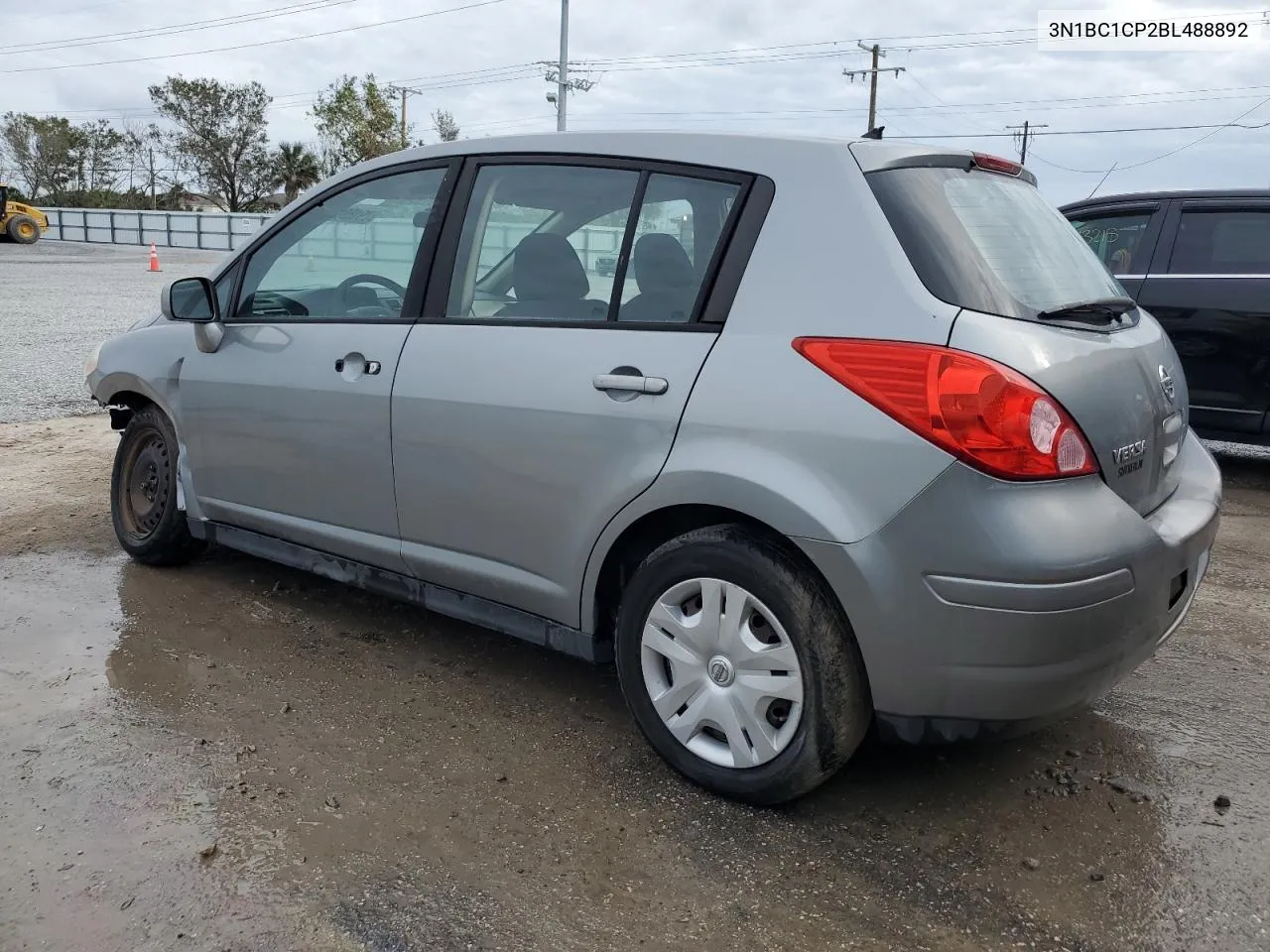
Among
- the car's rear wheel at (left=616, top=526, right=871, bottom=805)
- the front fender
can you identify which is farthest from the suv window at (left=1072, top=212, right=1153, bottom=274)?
the front fender

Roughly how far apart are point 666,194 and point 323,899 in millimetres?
1979

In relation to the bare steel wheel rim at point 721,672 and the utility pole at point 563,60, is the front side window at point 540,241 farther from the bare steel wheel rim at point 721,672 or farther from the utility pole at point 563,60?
the utility pole at point 563,60

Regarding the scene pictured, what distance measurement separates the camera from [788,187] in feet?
9.18

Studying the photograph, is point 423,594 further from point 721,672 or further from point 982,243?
point 982,243

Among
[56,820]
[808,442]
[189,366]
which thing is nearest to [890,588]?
[808,442]

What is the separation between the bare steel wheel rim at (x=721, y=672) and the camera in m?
2.71

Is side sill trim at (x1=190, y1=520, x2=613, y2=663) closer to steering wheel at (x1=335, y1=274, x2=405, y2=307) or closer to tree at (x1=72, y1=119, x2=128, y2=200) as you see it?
steering wheel at (x1=335, y1=274, x2=405, y2=307)

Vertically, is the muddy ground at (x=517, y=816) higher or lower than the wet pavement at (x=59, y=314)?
lower

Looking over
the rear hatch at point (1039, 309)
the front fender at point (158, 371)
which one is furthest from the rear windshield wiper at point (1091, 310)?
the front fender at point (158, 371)

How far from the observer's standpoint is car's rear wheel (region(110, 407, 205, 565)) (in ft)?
14.9

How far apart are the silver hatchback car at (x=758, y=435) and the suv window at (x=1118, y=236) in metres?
3.92

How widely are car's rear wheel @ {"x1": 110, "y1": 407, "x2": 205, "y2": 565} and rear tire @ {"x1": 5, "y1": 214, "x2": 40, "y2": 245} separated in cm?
3611

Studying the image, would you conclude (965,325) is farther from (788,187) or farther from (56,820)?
(56,820)

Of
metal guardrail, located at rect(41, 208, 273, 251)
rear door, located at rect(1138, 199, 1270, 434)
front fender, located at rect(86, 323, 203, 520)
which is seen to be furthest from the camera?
metal guardrail, located at rect(41, 208, 273, 251)
